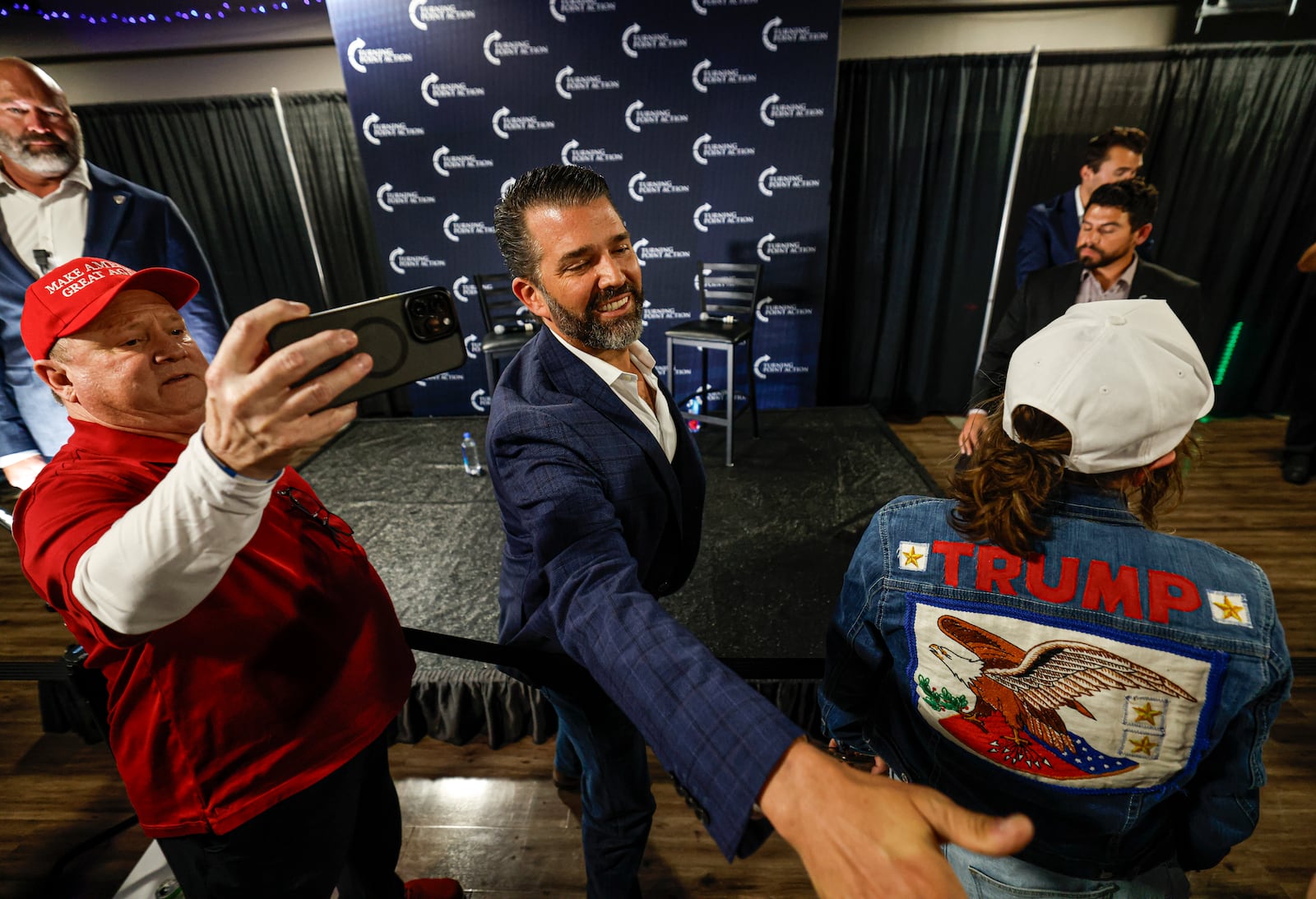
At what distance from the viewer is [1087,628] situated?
30.0 inches

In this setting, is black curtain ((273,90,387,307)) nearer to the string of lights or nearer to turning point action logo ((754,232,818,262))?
the string of lights

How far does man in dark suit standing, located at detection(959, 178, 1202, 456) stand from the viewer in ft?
7.43

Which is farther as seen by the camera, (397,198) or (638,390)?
(397,198)

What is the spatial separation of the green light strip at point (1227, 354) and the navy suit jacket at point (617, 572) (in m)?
5.16

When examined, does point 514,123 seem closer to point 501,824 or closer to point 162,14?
point 162,14

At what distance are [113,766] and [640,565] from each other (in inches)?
88.2

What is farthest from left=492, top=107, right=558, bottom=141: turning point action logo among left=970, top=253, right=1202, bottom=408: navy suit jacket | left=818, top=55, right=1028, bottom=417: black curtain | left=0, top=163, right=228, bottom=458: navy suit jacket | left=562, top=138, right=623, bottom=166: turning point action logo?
left=970, top=253, right=1202, bottom=408: navy suit jacket

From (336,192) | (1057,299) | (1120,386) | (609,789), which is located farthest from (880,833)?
(336,192)

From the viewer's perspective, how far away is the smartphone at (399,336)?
66 cm

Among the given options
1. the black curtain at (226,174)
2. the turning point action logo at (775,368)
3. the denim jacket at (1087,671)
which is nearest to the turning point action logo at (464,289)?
the black curtain at (226,174)

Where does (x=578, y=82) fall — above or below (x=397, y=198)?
above

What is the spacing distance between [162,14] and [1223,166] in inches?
298

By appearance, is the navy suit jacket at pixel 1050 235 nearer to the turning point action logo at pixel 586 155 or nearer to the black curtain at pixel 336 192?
the turning point action logo at pixel 586 155

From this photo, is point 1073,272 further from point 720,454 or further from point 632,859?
point 632,859
